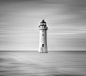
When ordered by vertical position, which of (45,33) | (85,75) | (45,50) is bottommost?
(85,75)

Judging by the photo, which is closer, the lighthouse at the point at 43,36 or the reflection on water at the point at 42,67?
the reflection on water at the point at 42,67

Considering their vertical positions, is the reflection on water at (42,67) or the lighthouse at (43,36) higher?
the lighthouse at (43,36)

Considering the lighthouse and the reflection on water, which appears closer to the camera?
the reflection on water

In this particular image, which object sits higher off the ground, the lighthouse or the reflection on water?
the lighthouse

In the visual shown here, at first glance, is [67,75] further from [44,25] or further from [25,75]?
[44,25]

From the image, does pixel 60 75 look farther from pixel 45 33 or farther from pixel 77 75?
pixel 45 33

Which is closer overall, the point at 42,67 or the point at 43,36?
the point at 42,67

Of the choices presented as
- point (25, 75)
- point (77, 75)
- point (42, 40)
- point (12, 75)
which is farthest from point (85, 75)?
point (42, 40)

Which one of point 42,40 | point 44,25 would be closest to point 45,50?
point 42,40

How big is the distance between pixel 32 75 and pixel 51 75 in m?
1.18

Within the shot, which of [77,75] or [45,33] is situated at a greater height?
[45,33]

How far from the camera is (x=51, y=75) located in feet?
39.9

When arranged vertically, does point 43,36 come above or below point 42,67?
above

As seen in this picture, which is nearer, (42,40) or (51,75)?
(51,75)
